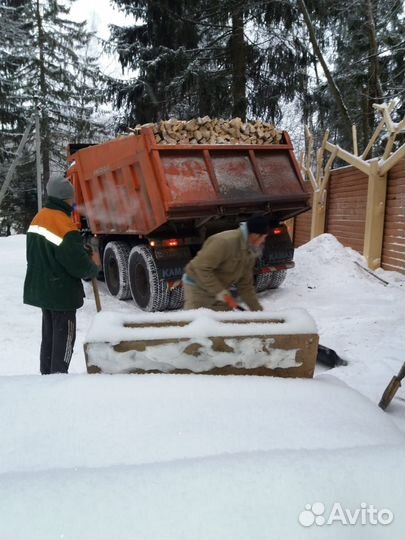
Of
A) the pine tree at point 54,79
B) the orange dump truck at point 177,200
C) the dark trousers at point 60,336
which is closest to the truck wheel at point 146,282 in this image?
the orange dump truck at point 177,200

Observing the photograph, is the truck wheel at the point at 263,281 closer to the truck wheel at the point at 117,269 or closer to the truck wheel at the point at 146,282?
the truck wheel at the point at 146,282

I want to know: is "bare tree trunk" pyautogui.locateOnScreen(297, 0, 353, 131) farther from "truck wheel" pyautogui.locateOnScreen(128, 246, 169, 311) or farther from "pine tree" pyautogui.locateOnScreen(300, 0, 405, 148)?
"truck wheel" pyautogui.locateOnScreen(128, 246, 169, 311)

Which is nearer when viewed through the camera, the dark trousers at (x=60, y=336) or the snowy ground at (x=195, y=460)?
the snowy ground at (x=195, y=460)

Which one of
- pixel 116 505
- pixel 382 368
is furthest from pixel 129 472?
pixel 382 368

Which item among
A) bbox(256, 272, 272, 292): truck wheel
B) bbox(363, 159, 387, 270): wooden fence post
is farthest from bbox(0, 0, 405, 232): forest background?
bbox(256, 272, 272, 292): truck wheel

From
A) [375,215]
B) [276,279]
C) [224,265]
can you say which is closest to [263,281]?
[276,279]

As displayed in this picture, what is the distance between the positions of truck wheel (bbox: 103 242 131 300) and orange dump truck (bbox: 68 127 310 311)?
0.02m

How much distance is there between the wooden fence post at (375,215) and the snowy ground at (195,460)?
6464 mm

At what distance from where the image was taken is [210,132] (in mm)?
6137

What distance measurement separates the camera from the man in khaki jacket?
10.8ft

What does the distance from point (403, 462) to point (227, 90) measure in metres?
13.1

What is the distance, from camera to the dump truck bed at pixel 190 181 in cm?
553

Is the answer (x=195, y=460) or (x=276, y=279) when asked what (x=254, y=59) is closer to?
(x=276, y=279)

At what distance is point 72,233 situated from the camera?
3.19 meters
